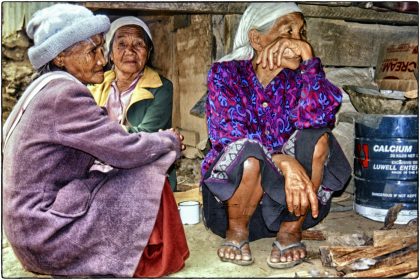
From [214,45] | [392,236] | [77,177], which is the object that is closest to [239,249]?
[392,236]

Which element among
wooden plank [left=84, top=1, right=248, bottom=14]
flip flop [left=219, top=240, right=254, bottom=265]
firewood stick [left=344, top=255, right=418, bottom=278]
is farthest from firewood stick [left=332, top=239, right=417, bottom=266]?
wooden plank [left=84, top=1, right=248, bottom=14]

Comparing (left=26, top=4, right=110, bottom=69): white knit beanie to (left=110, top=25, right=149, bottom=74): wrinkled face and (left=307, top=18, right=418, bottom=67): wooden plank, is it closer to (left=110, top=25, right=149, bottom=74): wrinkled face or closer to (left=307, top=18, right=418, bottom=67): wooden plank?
(left=110, top=25, right=149, bottom=74): wrinkled face

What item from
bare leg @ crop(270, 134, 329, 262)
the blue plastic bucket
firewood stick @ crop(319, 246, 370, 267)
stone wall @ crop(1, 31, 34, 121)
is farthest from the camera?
stone wall @ crop(1, 31, 34, 121)

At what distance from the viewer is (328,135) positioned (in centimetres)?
313

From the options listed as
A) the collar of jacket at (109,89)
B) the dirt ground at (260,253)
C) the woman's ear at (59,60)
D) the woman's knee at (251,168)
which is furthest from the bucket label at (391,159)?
the woman's ear at (59,60)

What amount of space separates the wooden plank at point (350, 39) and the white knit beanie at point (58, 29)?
2.51m

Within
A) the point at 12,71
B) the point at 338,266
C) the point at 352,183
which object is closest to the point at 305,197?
the point at 338,266

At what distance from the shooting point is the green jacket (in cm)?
400

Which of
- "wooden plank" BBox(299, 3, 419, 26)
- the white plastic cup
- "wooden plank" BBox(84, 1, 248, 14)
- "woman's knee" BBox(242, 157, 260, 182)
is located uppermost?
"wooden plank" BBox(84, 1, 248, 14)

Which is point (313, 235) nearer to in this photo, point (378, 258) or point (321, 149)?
point (378, 258)

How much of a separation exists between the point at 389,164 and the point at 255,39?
149 cm

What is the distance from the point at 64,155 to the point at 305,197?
1428mm

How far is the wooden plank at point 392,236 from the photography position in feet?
10.2

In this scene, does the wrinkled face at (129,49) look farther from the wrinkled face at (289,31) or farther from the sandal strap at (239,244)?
the sandal strap at (239,244)
